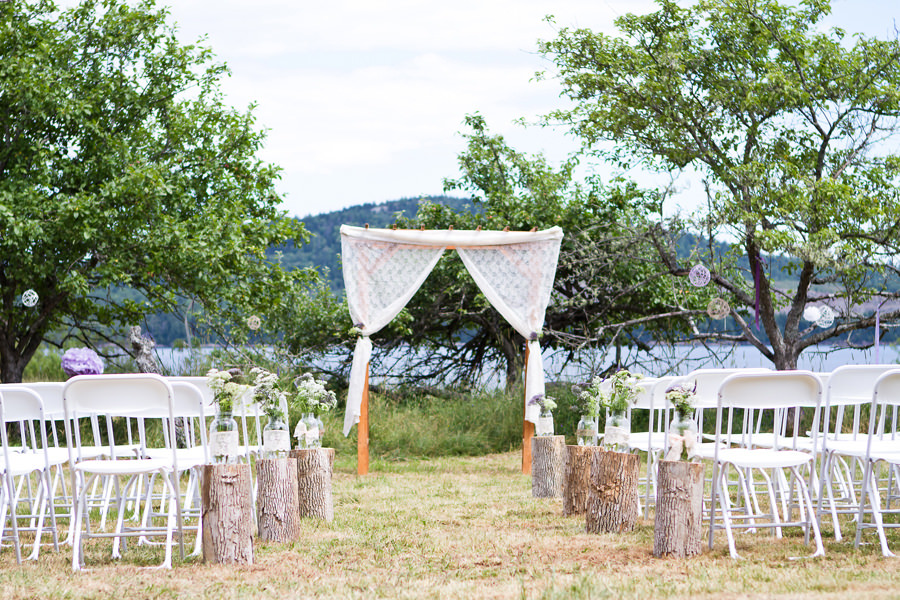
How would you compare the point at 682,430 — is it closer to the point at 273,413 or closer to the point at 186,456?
the point at 273,413

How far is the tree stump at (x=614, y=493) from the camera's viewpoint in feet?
14.5

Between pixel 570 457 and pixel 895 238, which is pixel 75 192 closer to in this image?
pixel 570 457

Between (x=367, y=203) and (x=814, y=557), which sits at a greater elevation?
(x=367, y=203)

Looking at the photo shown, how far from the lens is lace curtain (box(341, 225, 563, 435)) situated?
26.7 ft

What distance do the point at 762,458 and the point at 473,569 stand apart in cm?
126

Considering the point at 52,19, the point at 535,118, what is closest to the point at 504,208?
the point at 535,118

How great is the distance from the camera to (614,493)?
4.41m

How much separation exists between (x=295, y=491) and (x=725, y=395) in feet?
7.01

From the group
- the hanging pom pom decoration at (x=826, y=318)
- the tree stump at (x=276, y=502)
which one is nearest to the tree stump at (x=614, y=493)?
the tree stump at (x=276, y=502)

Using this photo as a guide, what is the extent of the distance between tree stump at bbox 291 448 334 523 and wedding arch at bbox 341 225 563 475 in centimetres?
288

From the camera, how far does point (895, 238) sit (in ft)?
27.1

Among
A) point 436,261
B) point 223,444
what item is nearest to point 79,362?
point 436,261

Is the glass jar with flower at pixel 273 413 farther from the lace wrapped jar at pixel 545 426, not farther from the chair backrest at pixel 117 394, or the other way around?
the lace wrapped jar at pixel 545 426

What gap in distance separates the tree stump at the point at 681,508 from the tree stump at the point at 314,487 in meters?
2.10
